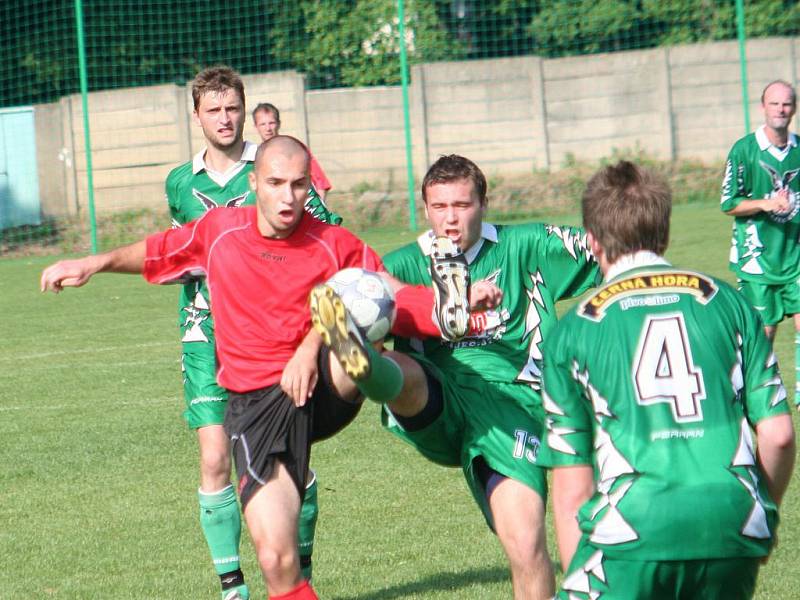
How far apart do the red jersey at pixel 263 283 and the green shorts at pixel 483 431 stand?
46 cm

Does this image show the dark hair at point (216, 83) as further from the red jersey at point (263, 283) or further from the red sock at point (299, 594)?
the red sock at point (299, 594)

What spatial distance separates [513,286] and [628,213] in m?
1.72

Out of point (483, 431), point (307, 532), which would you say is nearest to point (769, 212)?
point (307, 532)

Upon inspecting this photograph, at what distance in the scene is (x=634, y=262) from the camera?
3371mm

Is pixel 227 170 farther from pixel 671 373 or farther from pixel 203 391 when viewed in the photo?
pixel 671 373

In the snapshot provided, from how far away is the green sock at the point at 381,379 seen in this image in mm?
4137

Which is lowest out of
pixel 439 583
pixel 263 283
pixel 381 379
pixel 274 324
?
pixel 439 583

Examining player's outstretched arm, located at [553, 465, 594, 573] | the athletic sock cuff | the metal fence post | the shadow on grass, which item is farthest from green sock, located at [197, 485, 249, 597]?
the metal fence post

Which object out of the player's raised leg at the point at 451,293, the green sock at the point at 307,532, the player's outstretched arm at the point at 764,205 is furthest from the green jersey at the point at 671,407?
the player's outstretched arm at the point at 764,205

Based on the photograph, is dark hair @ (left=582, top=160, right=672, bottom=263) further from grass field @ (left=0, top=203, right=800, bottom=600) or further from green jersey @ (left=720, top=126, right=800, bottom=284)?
green jersey @ (left=720, top=126, right=800, bottom=284)

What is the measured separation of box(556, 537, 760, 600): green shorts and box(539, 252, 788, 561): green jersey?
A: 0.03 metres

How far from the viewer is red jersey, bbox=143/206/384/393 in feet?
15.6

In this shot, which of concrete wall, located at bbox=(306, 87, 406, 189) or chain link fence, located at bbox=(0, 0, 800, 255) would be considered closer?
chain link fence, located at bbox=(0, 0, 800, 255)

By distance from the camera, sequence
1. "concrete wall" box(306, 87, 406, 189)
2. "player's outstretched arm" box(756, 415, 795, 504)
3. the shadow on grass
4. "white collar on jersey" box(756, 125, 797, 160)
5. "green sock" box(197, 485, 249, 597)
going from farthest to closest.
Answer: "concrete wall" box(306, 87, 406, 189)
"white collar on jersey" box(756, 125, 797, 160)
the shadow on grass
"green sock" box(197, 485, 249, 597)
"player's outstretched arm" box(756, 415, 795, 504)
